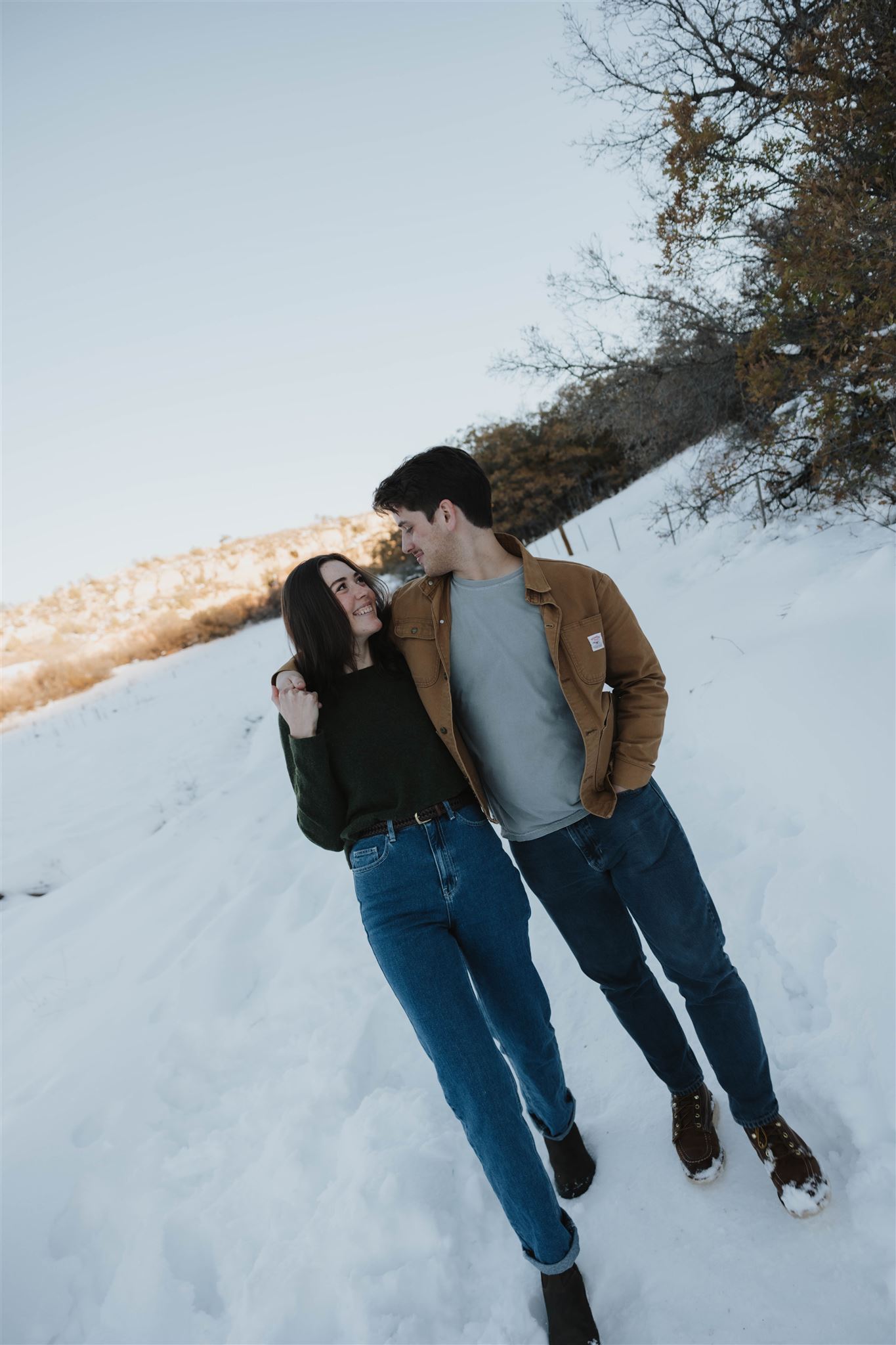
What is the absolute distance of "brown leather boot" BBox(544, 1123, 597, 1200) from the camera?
93.2 inches

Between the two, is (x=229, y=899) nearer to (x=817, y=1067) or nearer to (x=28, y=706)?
(x=817, y=1067)

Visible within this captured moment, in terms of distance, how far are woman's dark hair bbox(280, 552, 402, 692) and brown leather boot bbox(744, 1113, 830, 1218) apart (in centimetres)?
190

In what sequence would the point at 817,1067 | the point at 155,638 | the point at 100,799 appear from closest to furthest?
the point at 817,1067 → the point at 100,799 → the point at 155,638

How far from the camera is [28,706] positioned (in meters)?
21.9

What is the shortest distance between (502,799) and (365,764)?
467mm

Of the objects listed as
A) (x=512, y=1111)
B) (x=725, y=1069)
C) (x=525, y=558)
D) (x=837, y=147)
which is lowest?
(x=725, y=1069)

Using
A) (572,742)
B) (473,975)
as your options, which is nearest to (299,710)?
(572,742)

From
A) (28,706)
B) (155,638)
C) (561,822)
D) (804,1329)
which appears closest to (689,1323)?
(804,1329)

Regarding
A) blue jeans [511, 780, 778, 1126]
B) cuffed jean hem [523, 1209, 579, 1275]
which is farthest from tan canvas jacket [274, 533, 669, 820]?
A: cuffed jean hem [523, 1209, 579, 1275]

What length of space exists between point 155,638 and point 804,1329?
28.6m

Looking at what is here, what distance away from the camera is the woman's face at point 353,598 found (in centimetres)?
216

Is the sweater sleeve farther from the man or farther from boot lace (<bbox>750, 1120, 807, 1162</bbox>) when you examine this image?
boot lace (<bbox>750, 1120, 807, 1162</bbox>)

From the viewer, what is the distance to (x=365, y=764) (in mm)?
2074

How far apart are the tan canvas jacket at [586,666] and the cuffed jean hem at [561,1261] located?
4.11 ft
